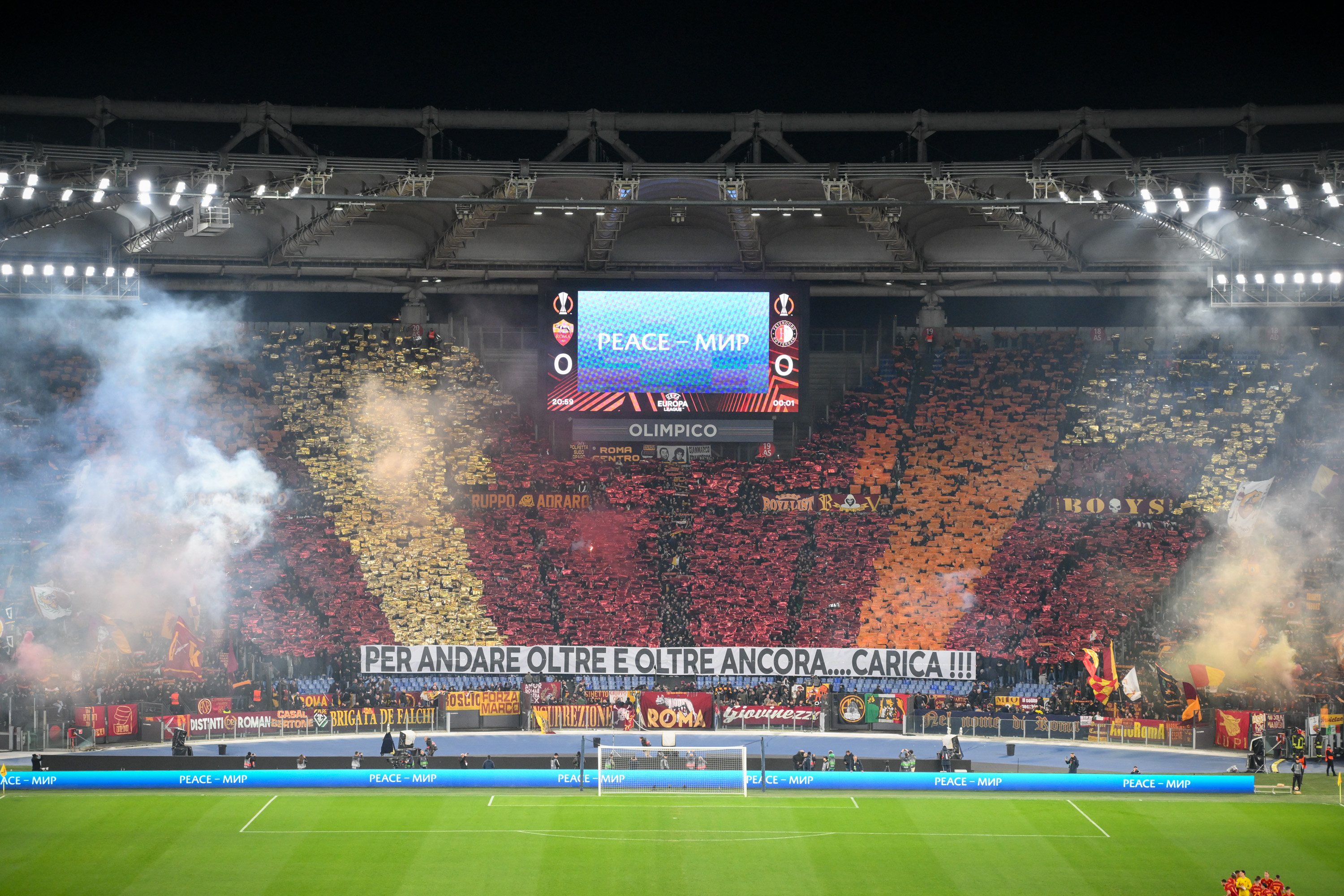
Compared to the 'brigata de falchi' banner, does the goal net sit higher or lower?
lower

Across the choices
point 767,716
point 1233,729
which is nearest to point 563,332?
point 767,716

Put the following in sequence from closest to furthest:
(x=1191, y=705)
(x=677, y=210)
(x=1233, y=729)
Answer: (x=1233, y=729) < (x=1191, y=705) < (x=677, y=210)

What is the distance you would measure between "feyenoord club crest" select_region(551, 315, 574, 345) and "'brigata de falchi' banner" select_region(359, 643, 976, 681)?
960cm

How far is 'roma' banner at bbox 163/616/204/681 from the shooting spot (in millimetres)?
37281

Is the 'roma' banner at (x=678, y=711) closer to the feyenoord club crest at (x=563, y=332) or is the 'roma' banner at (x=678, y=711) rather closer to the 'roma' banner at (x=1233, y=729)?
the feyenoord club crest at (x=563, y=332)

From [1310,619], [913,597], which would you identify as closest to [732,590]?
[913,597]

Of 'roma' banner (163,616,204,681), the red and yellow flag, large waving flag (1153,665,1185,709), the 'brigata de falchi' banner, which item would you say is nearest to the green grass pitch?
large waving flag (1153,665,1185,709)

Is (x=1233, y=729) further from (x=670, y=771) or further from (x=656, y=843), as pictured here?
(x=656, y=843)

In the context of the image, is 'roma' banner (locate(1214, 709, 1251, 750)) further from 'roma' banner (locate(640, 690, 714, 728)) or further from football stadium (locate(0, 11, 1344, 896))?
'roma' banner (locate(640, 690, 714, 728))

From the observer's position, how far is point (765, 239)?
137ft

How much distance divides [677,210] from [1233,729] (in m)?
22.0

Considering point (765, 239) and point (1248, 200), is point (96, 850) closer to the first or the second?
point (765, 239)

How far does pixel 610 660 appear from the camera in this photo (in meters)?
38.8

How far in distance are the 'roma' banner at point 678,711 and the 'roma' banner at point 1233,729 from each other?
47.2 ft
